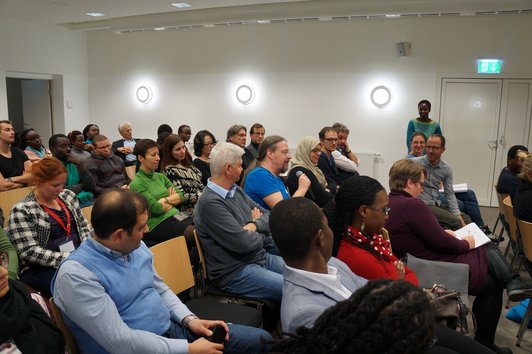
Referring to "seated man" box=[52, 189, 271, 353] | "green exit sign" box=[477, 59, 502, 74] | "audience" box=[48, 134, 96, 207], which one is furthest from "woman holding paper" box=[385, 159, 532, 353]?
"green exit sign" box=[477, 59, 502, 74]

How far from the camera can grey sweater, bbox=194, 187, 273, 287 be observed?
271cm

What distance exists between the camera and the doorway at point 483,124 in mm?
7797

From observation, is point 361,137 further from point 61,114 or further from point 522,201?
point 61,114

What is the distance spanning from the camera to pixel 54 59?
967cm

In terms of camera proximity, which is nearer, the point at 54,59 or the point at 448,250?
the point at 448,250

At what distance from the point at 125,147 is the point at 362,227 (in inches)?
231

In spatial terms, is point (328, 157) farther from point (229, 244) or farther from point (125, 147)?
point (125, 147)

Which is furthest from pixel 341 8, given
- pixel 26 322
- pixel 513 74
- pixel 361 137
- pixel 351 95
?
pixel 26 322

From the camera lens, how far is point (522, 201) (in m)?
3.55

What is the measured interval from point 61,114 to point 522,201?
370 inches

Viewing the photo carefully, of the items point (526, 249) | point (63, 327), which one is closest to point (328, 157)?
point (526, 249)

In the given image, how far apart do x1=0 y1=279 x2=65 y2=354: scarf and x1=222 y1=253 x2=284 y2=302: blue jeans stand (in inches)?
44.1

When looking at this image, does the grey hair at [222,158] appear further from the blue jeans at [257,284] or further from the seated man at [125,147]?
the seated man at [125,147]

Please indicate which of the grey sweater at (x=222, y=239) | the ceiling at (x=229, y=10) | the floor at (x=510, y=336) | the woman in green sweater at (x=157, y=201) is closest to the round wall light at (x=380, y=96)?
the ceiling at (x=229, y=10)
